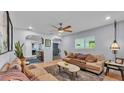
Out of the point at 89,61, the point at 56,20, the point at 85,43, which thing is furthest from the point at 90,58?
the point at 56,20

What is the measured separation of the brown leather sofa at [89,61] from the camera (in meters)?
1.70

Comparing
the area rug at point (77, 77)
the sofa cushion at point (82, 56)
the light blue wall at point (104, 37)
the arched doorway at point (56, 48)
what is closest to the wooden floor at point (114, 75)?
the area rug at point (77, 77)

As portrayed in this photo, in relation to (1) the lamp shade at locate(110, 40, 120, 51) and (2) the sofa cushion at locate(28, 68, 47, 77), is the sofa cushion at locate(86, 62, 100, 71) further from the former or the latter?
(2) the sofa cushion at locate(28, 68, 47, 77)

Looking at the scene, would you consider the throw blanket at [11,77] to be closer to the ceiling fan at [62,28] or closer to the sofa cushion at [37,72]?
the sofa cushion at [37,72]

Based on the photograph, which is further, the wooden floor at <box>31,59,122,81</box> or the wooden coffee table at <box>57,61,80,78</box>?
the wooden coffee table at <box>57,61,80,78</box>

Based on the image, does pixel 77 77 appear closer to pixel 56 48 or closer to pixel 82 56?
pixel 82 56

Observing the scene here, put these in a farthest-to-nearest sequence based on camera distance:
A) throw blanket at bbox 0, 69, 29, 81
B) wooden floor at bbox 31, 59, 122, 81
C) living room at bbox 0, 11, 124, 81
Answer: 1. living room at bbox 0, 11, 124, 81
2. wooden floor at bbox 31, 59, 122, 81
3. throw blanket at bbox 0, 69, 29, 81

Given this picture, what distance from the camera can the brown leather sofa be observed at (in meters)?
1.70

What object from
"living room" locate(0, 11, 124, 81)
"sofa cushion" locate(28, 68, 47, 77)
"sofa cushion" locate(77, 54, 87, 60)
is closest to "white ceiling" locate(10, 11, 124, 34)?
"living room" locate(0, 11, 124, 81)

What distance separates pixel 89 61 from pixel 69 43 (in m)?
0.52
